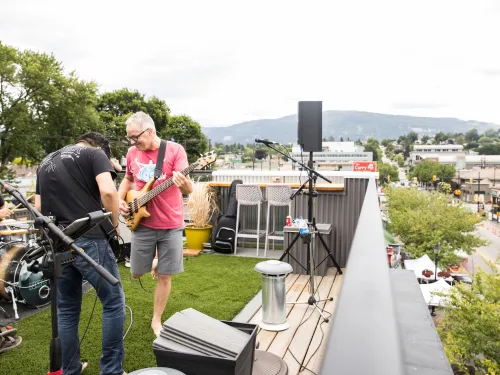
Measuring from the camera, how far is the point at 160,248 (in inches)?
137

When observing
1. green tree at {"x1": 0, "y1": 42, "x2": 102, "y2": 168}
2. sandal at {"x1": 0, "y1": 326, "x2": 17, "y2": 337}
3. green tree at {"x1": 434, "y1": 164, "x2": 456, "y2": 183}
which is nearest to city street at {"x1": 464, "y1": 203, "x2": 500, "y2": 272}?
green tree at {"x1": 434, "y1": 164, "x2": 456, "y2": 183}

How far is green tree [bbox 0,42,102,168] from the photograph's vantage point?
31734 millimetres

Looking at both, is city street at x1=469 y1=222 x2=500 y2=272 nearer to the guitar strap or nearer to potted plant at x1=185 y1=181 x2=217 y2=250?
potted plant at x1=185 y1=181 x2=217 y2=250

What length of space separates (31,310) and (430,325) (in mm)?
4453

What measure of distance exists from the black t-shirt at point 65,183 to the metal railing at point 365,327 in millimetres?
2193

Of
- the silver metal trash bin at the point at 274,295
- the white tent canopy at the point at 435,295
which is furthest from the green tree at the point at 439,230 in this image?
the silver metal trash bin at the point at 274,295

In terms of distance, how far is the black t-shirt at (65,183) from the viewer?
8.61 ft

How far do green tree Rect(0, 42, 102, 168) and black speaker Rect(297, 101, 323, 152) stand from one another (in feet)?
98.0

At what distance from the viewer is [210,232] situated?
7613 mm

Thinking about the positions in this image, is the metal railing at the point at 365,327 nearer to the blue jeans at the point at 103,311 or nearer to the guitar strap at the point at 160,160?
the blue jeans at the point at 103,311

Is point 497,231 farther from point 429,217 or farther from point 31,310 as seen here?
point 31,310

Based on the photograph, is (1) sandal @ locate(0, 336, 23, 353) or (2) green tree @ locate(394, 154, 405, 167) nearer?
(1) sandal @ locate(0, 336, 23, 353)

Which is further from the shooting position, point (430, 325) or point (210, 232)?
point (210, 232)

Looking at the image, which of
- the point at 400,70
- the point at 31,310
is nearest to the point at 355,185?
the point at 31,310
